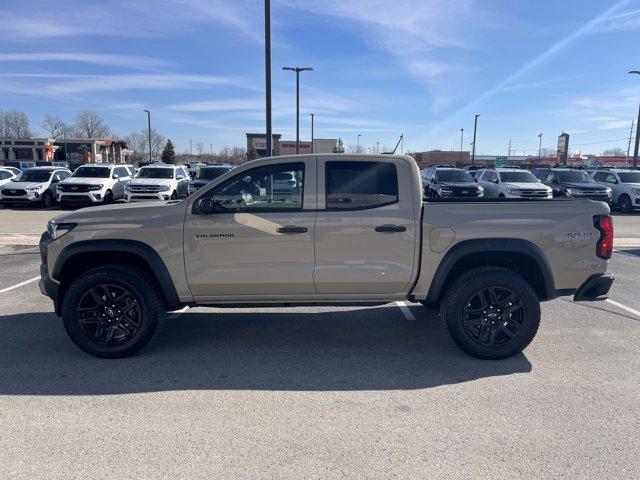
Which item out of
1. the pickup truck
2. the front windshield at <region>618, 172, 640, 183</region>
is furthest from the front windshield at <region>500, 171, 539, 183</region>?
the pickup truck

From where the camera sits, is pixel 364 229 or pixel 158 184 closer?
pixel 364 229

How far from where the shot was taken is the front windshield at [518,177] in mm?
19609

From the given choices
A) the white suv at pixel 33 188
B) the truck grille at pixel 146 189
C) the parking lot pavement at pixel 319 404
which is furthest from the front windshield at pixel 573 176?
the white suv at pixel 33 188

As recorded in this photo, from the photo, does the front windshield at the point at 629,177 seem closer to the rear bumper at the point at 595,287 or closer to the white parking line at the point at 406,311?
the white parking line at the point at 406,311

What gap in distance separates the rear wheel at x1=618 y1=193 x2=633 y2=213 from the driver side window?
20.1 m

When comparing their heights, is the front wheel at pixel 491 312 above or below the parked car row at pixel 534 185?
below

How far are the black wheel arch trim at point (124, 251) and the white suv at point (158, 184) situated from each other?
13.2 metres

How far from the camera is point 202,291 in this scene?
4520 millimetres

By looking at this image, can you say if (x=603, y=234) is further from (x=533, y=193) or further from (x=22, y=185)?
(x=22, y=185)

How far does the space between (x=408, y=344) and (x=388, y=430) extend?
1715 mm

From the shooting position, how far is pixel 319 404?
368cm

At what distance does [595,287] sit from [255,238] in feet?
10.5

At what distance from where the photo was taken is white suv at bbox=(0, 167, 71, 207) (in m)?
18.8

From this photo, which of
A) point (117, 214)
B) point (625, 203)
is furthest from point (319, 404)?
point (625, 203)
